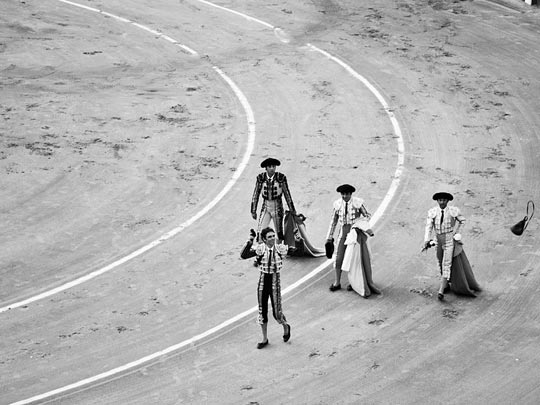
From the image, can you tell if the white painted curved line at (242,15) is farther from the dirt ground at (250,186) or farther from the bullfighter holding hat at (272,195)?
the bullfighter holding hat at (272,195)

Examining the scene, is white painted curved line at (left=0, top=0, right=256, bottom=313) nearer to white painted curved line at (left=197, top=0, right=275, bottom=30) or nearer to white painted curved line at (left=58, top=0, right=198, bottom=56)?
white painted curved line at (left=58, top=0, right=198, bottom=56)

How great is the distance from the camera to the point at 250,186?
22.2 m

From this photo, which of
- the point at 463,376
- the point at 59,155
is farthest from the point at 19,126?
the point at 463,376

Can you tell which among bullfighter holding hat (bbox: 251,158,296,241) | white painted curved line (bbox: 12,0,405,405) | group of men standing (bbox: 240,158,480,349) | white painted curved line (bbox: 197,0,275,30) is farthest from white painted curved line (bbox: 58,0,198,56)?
group of men standing (bbox: 240,158,480,349)

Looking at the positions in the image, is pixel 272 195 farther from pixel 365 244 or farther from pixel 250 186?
pixel 250 186

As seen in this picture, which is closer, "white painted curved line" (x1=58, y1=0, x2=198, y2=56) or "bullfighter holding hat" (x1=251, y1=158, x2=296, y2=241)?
"bullfighter holding hat" (x1=251, y1=158, x2=296, y2=241)

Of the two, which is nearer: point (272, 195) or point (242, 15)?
point (272, 195)

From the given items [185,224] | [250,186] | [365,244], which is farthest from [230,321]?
[250,186]

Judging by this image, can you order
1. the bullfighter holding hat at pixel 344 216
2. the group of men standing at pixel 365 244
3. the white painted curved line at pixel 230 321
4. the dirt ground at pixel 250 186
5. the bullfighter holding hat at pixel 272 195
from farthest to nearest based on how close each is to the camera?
the bullfighter holding hat at pixel 272 195, the bullfighter holding hat at pixel 344 216, the group of men standing at pixel 365 244, the dirt ground at pixel 250 186, the white painted curved line at pixel 230 321

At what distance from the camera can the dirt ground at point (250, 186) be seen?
1533cm

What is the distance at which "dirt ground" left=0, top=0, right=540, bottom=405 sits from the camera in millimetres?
15328

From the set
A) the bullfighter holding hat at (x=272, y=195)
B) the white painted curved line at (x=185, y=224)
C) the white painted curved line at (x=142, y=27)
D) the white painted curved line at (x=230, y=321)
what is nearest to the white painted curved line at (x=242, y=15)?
the white painted curved line at (x=142, y=27)

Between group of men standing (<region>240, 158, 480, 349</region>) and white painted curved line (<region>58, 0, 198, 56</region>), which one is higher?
white painted curved line (<region>58, 0, 198, 56</region>)

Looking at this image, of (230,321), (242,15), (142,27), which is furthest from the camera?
(242,15)
